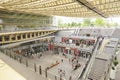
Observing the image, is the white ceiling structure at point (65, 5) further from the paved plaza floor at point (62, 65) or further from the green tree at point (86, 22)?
the green tree at point (86, 22)

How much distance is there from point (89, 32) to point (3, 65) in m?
27.4

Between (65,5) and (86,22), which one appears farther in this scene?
(86,22)

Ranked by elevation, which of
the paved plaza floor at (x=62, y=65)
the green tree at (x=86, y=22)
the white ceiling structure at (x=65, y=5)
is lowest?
the paved plaza floor at (x=62, y=65)

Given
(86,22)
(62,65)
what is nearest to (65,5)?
(62,65)

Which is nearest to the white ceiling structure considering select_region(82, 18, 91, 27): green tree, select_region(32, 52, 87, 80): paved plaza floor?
select_region(32, 52, 87, 80): paved plaza floor

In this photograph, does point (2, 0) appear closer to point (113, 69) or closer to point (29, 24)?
point (29, 24)

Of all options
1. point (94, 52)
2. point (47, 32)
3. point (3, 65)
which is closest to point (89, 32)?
point (47, 32)

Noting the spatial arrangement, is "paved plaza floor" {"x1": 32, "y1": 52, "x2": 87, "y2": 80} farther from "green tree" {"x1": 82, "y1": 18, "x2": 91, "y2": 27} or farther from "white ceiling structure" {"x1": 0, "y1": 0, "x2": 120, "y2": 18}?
"green tree" {"x1": 82, "y1": 18, "x2": 91, "y2": 27}

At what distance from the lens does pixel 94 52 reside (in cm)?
1645

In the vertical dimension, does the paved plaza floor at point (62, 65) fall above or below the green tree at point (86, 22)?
below

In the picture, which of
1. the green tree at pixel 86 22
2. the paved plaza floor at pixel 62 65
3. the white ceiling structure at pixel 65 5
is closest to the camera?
the white ceiling structure at pixel 65 5

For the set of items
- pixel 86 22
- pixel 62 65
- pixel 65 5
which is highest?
pixel 65 5

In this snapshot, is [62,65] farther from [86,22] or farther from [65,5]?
[86,22]

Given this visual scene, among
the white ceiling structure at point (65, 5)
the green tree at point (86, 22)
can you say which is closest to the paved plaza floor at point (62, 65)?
the white ceiling structure at point (65, 5)
